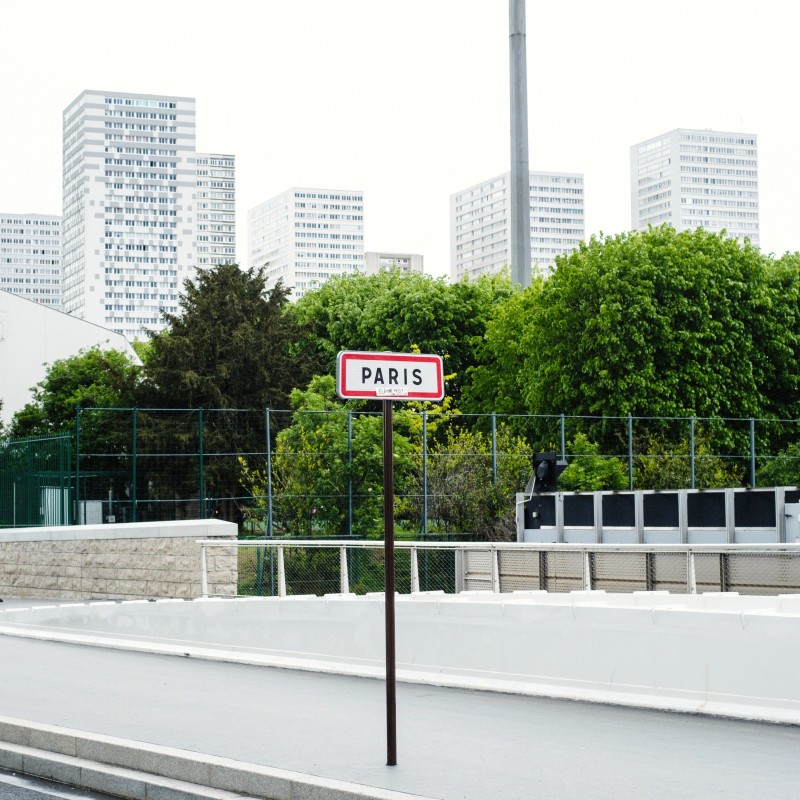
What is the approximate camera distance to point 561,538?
24.6 metres

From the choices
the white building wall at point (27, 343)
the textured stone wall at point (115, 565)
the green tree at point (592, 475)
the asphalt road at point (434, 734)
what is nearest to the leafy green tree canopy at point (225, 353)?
the white building wall at point (27, 343)

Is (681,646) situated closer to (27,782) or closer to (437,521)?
(27,782)

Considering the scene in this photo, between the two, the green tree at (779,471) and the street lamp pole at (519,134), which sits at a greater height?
the street lamp pole at (519,134)

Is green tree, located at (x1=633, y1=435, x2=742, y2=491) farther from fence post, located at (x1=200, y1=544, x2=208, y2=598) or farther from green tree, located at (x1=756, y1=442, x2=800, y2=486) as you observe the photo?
fence post, located at (x1=200, y1=544, x2=208, y2=598)

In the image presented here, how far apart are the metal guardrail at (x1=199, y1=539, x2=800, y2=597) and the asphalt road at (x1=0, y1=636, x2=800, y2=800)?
208 cm

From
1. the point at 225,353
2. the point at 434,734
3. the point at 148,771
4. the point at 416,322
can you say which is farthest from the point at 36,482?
the point at 416,322

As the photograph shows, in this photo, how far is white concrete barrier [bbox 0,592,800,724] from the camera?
8.91 meters

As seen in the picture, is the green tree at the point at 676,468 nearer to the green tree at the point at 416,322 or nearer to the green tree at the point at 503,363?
the green tree at the point at 503,363

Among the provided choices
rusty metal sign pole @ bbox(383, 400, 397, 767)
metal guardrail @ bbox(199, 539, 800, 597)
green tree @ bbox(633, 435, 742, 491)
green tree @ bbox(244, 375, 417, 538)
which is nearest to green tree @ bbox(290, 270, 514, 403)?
green tree @ bbox(633, 435, 742, 491)

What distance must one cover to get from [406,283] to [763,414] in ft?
74.5

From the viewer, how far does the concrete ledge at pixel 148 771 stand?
6.77m

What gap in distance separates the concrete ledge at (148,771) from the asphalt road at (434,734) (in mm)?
245

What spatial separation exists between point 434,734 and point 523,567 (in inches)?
459

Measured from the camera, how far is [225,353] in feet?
161
